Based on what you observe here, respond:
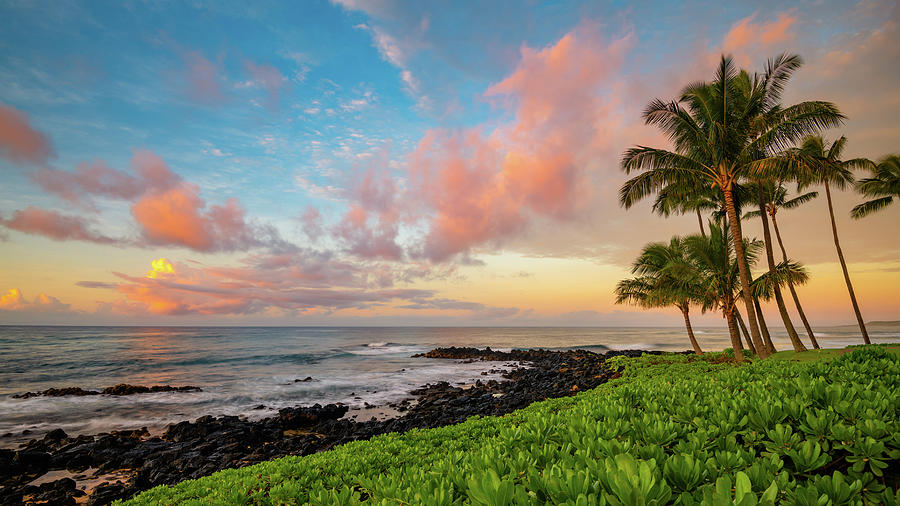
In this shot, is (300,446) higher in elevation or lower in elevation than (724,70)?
lower

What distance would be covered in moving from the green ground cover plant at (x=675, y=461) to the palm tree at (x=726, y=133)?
10.3m

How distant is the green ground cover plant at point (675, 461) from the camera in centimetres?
Answer: 142

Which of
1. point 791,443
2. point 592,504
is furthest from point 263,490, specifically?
point 791,443

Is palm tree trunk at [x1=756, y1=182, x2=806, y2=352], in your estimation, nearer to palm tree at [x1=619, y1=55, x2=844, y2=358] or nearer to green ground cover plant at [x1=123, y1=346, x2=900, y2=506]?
palm tree at [x1=619, y1=55, x2=844, y2=358]

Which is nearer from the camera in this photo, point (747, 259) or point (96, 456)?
point (96, 456)

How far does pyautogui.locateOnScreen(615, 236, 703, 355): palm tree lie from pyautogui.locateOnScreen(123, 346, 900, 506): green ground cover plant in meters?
12.9

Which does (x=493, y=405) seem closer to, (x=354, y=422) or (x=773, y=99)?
(x=354, y=422)

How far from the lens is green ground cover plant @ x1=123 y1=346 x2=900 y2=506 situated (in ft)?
4.67

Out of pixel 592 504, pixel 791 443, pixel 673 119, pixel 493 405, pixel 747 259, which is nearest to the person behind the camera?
pixel 592 504

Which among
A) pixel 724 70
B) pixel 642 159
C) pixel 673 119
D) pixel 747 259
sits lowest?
pixel 747 259

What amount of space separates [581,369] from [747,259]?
35.4ft

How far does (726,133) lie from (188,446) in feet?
69.7

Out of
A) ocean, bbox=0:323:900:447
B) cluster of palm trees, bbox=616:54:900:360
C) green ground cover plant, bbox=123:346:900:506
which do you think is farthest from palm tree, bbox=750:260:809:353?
ocean, bbox=0:323:900:447

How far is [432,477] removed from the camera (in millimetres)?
2451
